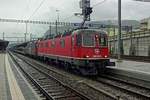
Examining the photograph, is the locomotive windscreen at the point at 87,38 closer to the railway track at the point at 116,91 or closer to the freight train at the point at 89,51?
the freight train at the point at 89,51

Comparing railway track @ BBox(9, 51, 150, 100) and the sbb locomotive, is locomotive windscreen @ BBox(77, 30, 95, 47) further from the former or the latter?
railway track @ BBox(9, 51, 150, 100)

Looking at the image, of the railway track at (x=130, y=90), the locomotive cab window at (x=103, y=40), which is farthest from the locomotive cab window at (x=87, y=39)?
the railway track at (x=130, y=90)

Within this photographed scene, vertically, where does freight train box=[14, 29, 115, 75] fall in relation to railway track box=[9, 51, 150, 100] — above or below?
above

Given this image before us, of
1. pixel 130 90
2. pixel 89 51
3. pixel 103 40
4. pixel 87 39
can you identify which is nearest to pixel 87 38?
pixel 87 39

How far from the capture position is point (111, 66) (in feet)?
74.1

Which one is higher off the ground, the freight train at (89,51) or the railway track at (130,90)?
the freight train at (89,51)

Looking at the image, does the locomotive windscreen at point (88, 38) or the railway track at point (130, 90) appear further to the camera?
the locomotive windscreen at point (88, 38)

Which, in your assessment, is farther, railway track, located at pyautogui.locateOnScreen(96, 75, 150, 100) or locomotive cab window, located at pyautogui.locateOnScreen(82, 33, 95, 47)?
locomotive cab window, located at pyautogui.locateOnScreen(82, 33, 95, 47)

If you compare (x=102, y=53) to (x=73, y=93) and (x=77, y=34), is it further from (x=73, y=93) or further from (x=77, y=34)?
(x=73, y=93)

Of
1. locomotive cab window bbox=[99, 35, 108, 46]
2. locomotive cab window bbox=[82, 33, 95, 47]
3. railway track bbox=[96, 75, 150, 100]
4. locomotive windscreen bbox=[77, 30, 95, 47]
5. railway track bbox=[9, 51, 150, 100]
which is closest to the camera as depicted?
railway track bbox=[9, 51, 150, 100]

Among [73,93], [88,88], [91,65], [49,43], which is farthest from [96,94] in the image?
[49,43]

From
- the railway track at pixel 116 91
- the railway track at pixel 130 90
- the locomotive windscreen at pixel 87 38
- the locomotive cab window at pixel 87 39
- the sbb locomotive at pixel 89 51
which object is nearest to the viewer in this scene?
the railway track at pixel 116 91

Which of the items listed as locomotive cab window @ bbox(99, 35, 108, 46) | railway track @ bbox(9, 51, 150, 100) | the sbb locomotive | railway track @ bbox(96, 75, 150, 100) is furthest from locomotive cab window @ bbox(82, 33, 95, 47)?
railway track @ bbox(9, 51, 150, 100)

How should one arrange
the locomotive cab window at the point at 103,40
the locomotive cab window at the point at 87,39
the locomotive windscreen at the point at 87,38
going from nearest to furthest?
the locomotive windscreen at the point at 87,38 < the locomotive cab window at the point at 87,39 < the locomotive cab window at the point at 103,40
